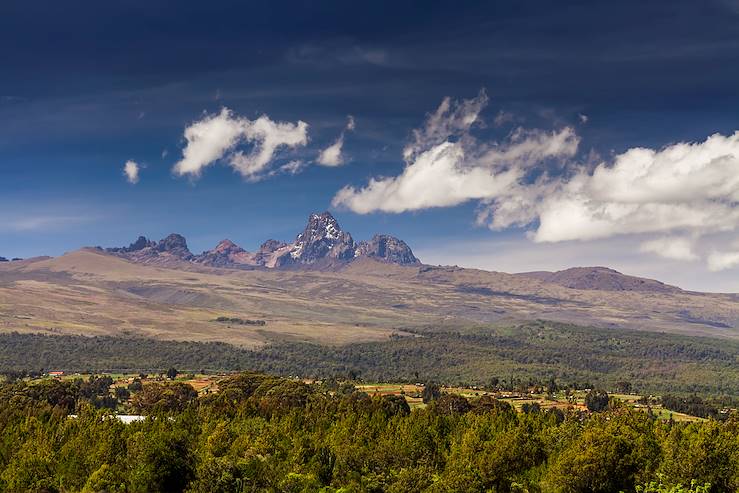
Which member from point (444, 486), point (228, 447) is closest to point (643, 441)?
point (444, 486)

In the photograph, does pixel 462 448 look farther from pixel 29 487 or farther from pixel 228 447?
pixel 29 487

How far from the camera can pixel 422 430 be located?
130000 millimetres

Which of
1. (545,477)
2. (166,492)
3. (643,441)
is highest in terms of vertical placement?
(643,441)

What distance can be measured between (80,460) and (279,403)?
86.2 m

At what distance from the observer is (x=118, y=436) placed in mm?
120375

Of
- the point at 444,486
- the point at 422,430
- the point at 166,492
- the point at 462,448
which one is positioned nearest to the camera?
the point at 444,486

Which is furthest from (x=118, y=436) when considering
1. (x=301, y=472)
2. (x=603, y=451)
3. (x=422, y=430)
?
(x=603, y=451)

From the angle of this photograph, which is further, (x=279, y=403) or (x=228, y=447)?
(x=279, y=403)

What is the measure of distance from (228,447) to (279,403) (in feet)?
235

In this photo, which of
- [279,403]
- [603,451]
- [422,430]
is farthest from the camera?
[279,403]

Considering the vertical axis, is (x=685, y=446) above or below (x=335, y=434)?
above

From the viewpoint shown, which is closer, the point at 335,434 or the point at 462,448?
Answer: the point at 462,448

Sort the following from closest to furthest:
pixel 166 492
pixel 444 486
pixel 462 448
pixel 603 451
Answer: pixel 444 486 < pixel 603 451 < pixel 166 492 < pixel 462 448

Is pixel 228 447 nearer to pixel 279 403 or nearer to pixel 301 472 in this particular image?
pixel 301 472
